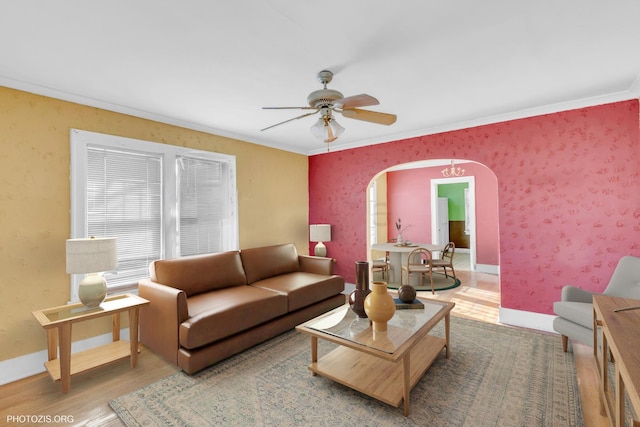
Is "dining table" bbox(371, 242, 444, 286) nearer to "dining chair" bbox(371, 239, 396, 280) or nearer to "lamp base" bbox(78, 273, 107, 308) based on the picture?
"dining chair" bbox(371, 239, 396, 280)

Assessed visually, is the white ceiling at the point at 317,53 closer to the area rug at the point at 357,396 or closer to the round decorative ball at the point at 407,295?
the round decorative ball at the point at 407,295

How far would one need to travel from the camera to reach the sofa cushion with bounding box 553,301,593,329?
2.45 m

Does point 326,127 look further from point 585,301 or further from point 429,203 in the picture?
point 429,203

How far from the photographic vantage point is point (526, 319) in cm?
342

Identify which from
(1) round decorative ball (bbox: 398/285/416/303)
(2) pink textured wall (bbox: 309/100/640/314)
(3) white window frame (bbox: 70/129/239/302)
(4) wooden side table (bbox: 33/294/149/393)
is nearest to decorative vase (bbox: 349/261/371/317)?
(1) round decorative ball (bbox: 398/285/416/303)

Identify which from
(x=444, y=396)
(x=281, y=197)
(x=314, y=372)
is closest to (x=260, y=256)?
(x=281, y=197)

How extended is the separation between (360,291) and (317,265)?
5.71 ft

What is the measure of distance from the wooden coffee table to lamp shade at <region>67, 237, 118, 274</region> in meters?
1.74

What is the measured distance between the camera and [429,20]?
1768mm

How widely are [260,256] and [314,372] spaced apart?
6.41 feet

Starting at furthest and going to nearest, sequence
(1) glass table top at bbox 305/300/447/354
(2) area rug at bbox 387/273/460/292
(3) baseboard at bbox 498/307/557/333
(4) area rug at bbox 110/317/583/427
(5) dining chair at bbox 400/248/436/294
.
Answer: (2) area rug at bbox 387/273/460/292 < (5) dining chair at bbox 400/248/436/294 < (3) baseboard at bbox 498/307/557/333 < (1) glass table top at bbox 305/300/447/354 < (4) area rug at bbox 110/317/583/427

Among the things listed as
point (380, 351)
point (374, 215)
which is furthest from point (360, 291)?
point (374, 215)

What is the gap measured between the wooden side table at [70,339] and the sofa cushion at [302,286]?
133 centimetres

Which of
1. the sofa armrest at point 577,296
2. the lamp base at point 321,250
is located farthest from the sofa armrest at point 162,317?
the sofa armrest at point 577,296
